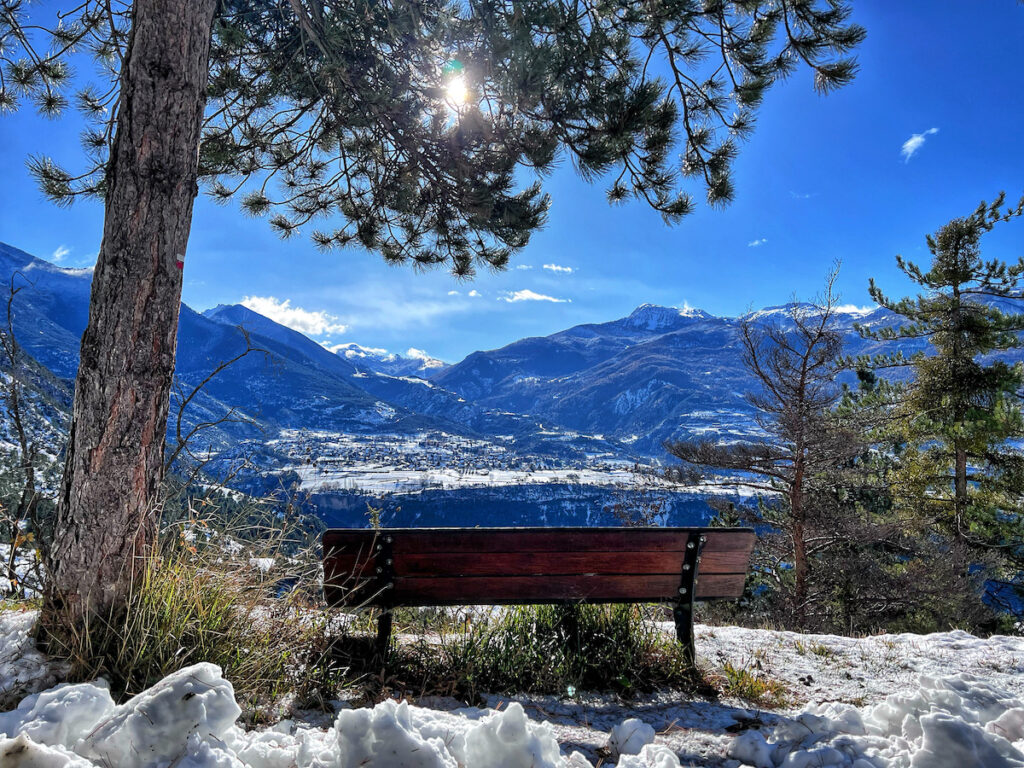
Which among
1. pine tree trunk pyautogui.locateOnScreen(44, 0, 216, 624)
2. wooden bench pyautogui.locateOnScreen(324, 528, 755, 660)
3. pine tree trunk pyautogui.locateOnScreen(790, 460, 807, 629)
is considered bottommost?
pine tree trunk pyautogui.locateOnScreen(790, 460, 807, 629)

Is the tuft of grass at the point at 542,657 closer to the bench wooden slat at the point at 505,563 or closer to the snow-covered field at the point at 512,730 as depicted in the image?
the snow-covered field at the point at 512,730

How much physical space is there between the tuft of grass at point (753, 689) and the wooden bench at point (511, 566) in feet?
0.85

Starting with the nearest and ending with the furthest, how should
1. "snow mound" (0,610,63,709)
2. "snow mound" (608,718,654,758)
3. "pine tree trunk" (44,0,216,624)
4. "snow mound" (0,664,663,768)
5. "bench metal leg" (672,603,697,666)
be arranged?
"snow mound" (0,664,663,768), "snow mound" (0,610,63,709), "snow mound" (608,718,654,758), "pine tree trunk" (44,0,216,624), "bench metal leg" (672,603,697,666)

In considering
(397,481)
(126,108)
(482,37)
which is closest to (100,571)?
(126,108)

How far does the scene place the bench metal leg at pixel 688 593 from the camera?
11.4 ft

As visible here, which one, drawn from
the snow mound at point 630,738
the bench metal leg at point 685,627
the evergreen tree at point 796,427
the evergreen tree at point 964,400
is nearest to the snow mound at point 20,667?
the snow mound at point 630,738

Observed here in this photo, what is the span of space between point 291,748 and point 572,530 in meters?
1.92

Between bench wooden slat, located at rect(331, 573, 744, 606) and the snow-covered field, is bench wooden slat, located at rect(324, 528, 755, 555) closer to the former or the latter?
bench wooden slat, located at rect(331, 573, 744, 606)

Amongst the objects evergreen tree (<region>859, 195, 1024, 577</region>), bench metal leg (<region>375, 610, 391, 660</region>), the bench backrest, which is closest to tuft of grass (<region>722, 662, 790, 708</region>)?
the bench backrest

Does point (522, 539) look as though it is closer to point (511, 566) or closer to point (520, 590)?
point (511, 566)

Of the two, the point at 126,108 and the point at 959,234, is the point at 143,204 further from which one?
the point at 959,234

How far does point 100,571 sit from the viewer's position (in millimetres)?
2467

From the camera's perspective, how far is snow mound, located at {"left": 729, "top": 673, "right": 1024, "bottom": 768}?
1.85m

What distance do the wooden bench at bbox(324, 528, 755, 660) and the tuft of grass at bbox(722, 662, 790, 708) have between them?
0.26 meters
